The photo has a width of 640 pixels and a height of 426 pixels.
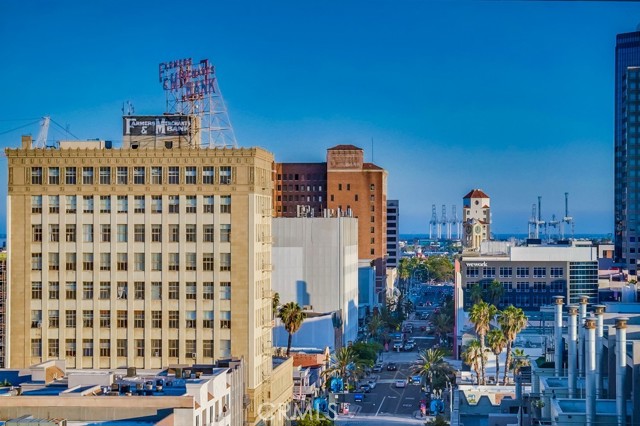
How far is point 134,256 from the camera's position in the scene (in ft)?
226

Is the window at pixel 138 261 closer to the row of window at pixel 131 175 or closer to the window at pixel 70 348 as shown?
the row of window at pixel 131 175

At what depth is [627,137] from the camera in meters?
153

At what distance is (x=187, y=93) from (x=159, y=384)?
3350 cm

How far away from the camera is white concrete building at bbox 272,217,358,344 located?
117 meters

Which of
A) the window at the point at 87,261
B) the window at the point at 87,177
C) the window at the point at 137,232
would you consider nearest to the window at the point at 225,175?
the window at the point at 137,232

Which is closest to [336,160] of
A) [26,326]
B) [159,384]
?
[26,326]

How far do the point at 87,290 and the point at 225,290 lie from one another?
8986 millimetres

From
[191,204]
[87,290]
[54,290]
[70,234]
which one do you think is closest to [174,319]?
[87,290]

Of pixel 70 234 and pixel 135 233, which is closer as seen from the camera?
pixel 135 233

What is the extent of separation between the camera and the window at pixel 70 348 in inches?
2709

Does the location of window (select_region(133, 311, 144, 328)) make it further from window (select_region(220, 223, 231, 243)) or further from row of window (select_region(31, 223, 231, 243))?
window (select_region(220, 223, 231, 243))

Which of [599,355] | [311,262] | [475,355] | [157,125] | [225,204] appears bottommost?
[475,355]

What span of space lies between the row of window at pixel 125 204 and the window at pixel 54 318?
6370mm

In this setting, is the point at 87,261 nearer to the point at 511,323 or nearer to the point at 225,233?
the point at 225,233
